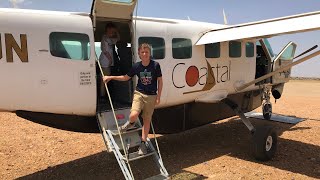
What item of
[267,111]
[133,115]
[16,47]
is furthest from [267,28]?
[267,111]

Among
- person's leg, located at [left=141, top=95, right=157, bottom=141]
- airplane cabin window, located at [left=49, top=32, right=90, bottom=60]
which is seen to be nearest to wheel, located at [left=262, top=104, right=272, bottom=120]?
person's leg, located at [left=141, top=95, right=157, bottom=141]

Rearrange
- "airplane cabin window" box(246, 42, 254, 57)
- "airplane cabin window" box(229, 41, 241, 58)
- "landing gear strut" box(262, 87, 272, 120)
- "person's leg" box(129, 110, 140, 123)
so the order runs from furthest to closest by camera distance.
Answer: "landing gear strut" box(262, 87, 272, 120) → "airplane cabin window" box(246, 42, 254, 57) → "airplane cabin window" box(229, 41, 241, 58) → "person's leg" box(129, 110, 140, 123)

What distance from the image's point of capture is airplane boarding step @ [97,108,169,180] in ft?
21.4

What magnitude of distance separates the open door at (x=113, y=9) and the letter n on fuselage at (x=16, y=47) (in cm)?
151

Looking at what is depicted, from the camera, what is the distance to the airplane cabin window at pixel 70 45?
6418mm

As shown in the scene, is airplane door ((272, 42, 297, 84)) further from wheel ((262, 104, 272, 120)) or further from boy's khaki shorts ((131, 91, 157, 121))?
boy's khaki shorts ((131, 91, 157, 121))

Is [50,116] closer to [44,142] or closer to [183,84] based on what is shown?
[183,84]

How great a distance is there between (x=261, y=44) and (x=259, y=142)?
388cm

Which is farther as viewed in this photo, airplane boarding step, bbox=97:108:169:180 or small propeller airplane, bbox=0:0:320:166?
airplane boarding step, bbox=97:108:169:180

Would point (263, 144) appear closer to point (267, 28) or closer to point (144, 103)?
point (267, 28)

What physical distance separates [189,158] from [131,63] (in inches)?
113

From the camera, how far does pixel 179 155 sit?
9.20 meters

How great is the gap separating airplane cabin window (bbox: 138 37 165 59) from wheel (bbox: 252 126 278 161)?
3.10 m

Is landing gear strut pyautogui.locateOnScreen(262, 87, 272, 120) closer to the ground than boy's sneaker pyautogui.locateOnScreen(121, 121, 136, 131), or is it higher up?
closer to the ground
